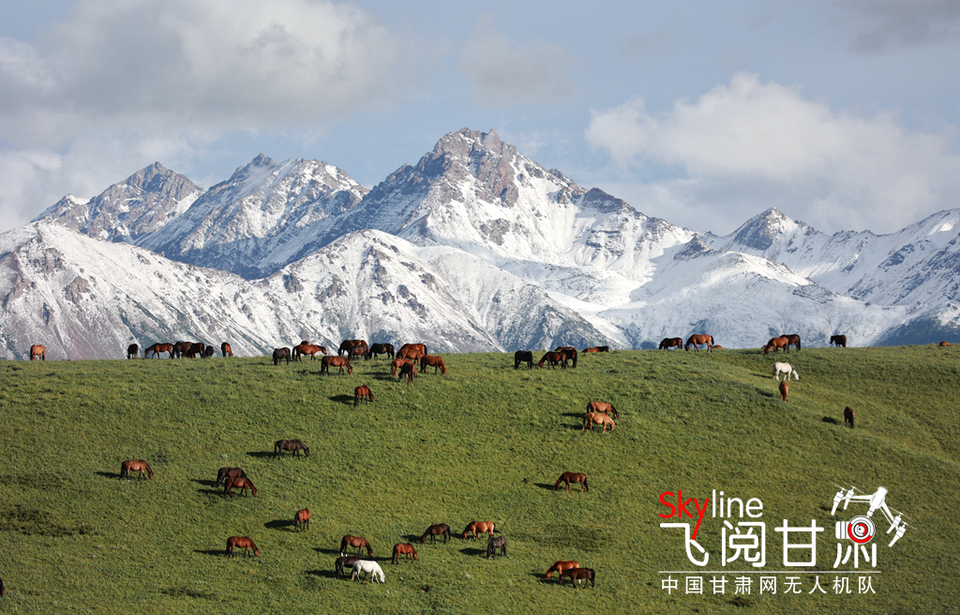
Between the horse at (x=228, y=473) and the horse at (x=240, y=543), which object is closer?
the horse at (x=240, y=543)

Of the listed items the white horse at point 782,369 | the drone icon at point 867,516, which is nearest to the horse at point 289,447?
the drone icon at point 867,516

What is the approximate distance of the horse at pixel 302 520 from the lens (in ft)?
146

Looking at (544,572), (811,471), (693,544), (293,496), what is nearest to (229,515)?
(293,496)

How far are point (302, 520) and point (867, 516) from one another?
118ft

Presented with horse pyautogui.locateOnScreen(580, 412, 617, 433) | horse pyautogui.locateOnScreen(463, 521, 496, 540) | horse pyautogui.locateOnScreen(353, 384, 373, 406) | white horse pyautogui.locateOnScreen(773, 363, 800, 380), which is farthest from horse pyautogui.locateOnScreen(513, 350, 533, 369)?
horse pyautogui.locateOnScreen(463, 521, 496, 540)

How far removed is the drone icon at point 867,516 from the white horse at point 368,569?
2911 centimetres

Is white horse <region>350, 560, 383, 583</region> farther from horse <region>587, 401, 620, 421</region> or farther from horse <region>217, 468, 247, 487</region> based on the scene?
horse <region>587, 401, 620, 421</region>

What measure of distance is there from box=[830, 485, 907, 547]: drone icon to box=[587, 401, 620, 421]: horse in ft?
54.9

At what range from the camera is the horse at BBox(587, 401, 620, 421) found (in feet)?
205

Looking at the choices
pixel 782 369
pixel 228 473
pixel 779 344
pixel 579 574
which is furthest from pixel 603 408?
pixel 779 344

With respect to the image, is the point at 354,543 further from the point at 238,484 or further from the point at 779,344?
the point at 779,344

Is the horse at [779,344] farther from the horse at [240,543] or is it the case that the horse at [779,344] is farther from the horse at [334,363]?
the horse at [240,543]

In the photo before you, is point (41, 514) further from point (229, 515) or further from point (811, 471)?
A: point (811, 471)

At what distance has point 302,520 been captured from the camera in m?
44.7
